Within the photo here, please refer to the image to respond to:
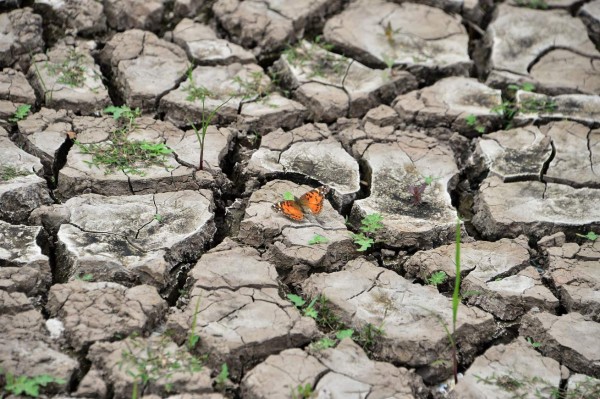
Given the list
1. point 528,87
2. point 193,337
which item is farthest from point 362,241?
point 528,87

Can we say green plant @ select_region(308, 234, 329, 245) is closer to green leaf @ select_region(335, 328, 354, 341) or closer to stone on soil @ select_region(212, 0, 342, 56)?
green leaf @ select_region(335, 328, 354, 341)

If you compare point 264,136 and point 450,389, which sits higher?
point 264,136

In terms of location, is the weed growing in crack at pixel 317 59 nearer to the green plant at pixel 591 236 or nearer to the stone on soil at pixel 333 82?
the stone on soil at pixel 333 82

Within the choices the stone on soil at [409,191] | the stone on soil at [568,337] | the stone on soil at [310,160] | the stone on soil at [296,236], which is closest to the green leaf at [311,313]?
the stone on soil at [296,236]

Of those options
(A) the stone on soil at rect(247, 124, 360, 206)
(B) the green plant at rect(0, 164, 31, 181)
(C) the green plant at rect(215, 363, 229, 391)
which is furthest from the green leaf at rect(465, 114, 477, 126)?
(B) the green plant at rect(0, 164, 31, 181)

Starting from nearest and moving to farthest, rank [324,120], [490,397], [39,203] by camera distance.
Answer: [490,397]
[39,203]
[324,120]

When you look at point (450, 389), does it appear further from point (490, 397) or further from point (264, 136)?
point (264, 136)

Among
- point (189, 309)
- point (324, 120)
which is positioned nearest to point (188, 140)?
point (324, 120)

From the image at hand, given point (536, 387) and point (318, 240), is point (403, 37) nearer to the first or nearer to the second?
point (318, 240)
